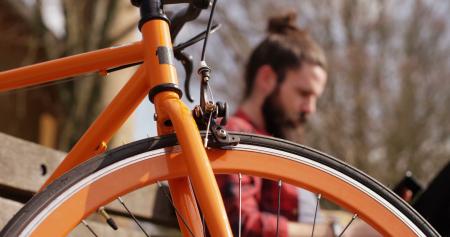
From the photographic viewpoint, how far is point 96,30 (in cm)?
525

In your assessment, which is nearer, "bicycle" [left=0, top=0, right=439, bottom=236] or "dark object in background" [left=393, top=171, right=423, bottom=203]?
"bicycle" [left=0, top=0, right=439, bottom=236]

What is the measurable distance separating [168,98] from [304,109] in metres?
1.51

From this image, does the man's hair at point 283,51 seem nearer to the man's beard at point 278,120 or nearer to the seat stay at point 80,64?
the man's beard at point 278,120

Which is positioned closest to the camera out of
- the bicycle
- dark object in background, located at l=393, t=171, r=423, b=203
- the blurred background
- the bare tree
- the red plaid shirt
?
the bicycle

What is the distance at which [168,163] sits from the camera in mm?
1496

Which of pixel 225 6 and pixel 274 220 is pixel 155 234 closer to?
pixel 274 220

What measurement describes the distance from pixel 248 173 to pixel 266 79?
1489 mm

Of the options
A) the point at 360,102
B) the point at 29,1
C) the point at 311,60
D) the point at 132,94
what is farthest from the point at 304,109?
the point at 360,102

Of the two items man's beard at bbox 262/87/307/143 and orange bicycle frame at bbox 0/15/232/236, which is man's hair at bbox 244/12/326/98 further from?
orange bicycle frame at bbox 0/15/232/236

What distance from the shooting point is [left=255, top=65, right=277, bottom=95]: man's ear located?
2.99 metres

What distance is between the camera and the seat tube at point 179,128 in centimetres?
143

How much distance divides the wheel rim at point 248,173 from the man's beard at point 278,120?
1378mm

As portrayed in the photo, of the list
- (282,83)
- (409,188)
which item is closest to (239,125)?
(282,83)

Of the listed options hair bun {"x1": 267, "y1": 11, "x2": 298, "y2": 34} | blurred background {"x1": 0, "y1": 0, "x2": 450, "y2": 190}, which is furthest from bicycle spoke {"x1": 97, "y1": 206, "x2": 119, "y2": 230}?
blurred background {"x1": 0, "y1": 0, "x2": 450, "y2": 190}
